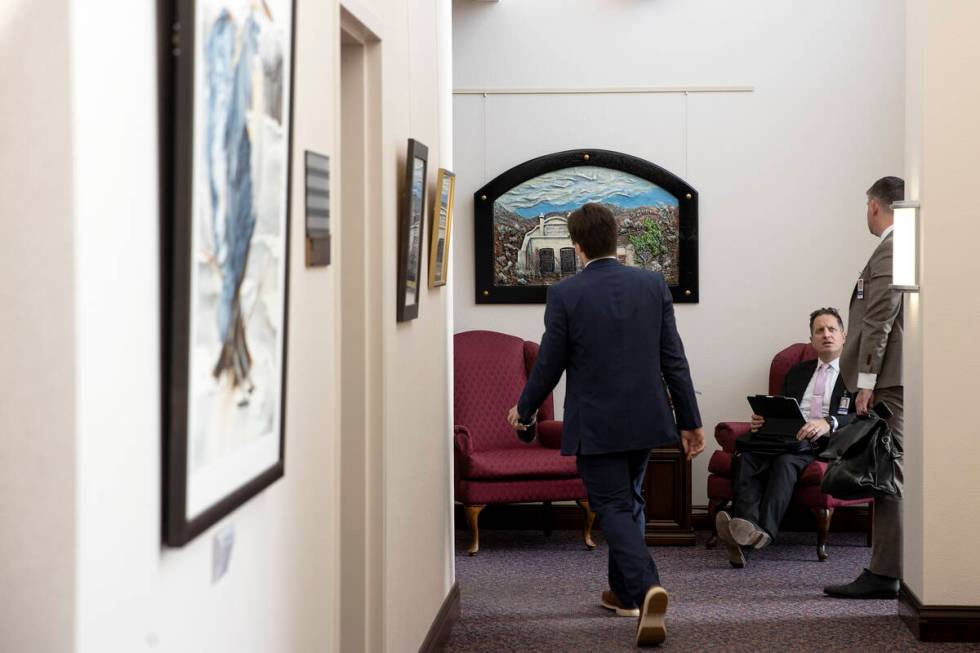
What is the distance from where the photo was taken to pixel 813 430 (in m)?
6.91

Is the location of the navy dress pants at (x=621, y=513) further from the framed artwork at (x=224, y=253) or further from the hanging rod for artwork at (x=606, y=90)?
the hanging rod for artwork at (x=606, y=90)

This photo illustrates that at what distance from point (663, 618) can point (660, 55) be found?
13.8 feet

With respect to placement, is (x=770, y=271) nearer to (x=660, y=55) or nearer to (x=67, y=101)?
(x=660, y=55)

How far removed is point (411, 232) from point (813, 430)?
3.59 meters

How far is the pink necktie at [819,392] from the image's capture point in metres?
7.20

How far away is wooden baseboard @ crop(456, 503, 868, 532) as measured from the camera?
7738 mm

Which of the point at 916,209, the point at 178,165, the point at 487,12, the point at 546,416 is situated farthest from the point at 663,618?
the point at 487,12

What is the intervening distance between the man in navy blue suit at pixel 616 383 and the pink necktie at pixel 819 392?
6.54 feet

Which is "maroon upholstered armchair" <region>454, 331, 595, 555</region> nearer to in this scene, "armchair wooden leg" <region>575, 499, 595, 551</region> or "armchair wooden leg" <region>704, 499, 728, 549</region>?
"armchair wooden leg" <region>575, 499, 595, 551</region>

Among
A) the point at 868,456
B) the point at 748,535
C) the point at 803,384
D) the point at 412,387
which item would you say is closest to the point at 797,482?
the point at 748,535

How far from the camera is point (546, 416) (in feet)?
25.3

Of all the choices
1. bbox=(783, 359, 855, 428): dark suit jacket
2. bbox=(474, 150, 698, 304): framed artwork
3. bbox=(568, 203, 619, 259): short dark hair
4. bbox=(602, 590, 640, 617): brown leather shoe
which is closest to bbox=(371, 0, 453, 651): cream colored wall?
bbox=(568, 203, 619, 259): short dark hair

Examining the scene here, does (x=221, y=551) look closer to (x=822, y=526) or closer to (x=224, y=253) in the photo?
(x=224, y=253)

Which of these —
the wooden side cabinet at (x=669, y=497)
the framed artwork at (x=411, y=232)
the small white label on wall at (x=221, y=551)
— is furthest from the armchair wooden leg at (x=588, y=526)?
the small white label on wall at (x=221, y=551)
